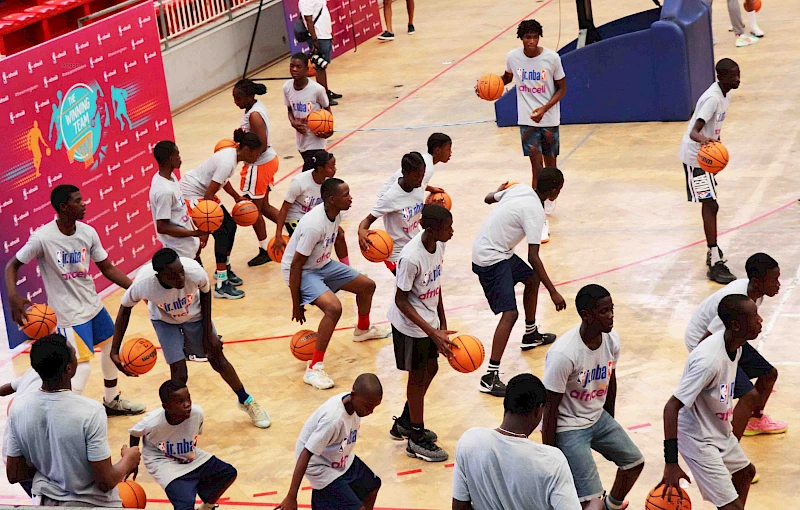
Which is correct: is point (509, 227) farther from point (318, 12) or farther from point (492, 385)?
point (318, 12)

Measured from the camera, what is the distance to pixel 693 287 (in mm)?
9797

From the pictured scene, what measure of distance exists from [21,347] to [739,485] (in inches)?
261

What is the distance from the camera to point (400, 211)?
29.4 feet

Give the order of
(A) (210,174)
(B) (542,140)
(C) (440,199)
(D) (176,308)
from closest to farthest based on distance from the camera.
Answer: (D) (176,308) → (C) (440,199) → (A) (210,174) → (B) (542,140)

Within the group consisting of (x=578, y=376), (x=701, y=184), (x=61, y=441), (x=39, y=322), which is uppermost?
(x=61, y=441)

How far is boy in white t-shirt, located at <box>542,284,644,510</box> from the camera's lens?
Answer: 588 centimetres

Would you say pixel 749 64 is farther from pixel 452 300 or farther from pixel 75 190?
pixel 75 190

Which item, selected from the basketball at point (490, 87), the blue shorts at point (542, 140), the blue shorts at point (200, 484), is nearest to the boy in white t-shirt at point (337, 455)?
the blue shorts at point (200, 484)

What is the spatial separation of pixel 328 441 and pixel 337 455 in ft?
0.64

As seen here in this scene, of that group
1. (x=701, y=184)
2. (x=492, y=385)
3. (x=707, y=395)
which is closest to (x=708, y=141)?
(x=701, y=184)

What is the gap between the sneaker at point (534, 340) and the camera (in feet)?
29.6

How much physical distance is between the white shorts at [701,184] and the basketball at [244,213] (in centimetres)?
394

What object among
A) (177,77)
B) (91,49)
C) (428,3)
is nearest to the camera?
(91,49)

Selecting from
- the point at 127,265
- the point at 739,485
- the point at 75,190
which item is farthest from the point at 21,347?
the point at 739,485
